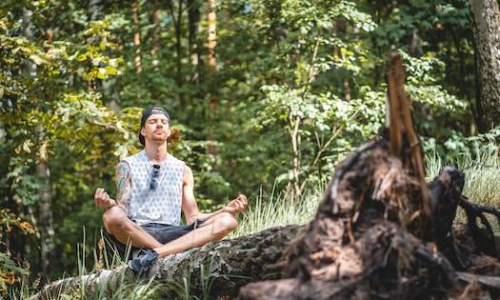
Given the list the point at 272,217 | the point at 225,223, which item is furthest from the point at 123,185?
the point at 272,217

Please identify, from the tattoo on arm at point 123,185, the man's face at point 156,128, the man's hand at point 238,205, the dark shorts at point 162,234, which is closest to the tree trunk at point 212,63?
the man's face at point 156,128

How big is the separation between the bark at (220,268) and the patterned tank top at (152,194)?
3.46 feet

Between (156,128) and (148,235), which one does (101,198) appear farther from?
(156,128)

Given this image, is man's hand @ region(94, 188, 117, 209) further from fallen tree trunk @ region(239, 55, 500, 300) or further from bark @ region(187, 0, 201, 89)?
bark @ region(187, 0, 201, 89)

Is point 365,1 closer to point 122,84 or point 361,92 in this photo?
point 361,92

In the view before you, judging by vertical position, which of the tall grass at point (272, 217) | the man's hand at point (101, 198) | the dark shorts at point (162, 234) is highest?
the man's hand at point (101, 198)

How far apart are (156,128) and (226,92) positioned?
720 cm

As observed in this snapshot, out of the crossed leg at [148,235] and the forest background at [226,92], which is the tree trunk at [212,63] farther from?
the crossed leg at [148,235]

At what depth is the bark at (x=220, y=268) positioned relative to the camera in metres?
3.05

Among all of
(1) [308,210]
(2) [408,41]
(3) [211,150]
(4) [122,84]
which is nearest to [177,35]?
(4) [122,84]

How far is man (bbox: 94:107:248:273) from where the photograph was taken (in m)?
4.18

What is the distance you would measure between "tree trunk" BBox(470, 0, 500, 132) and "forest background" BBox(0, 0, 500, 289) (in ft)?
0.07

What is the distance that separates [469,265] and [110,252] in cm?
300

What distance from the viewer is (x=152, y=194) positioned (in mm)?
4867
